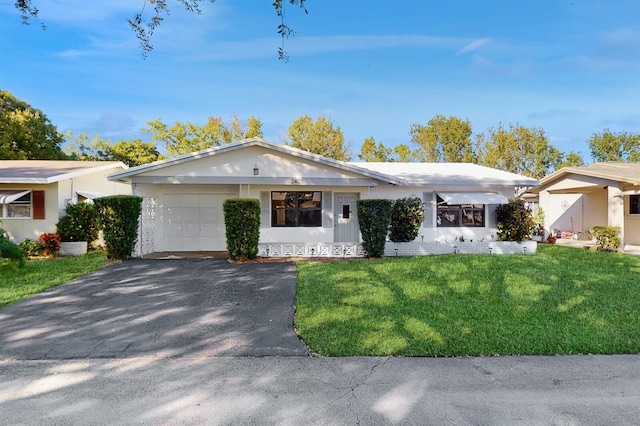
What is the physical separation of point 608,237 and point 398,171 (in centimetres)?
877

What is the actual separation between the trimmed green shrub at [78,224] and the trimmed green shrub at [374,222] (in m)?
10.4

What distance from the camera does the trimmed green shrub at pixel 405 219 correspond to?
13.6 metres

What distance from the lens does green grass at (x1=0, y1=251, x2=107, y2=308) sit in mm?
8117

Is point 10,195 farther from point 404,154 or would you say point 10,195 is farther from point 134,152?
point 404,154

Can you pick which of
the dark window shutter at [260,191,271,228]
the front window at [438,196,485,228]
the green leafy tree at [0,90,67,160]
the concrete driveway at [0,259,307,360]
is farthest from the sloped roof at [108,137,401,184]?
the green leafy tree at [0,90,67,160]

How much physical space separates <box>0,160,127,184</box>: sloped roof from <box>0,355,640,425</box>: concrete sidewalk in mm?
12173

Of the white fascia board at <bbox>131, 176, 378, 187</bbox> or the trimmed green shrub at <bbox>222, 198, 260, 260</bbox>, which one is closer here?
the trimmed green shrub at <bbox>222, 198, 260, 260</bbox>

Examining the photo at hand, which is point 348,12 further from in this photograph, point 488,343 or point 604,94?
point 604,94

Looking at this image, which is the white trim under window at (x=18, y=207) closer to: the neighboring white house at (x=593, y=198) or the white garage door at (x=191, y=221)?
the white garage door at (x=191, y=221)

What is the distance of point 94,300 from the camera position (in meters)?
7.64

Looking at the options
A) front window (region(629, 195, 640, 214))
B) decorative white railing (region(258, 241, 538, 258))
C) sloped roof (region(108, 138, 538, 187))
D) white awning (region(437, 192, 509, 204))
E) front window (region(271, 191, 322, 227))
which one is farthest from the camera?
front window (region(629, 195, 640, 214))

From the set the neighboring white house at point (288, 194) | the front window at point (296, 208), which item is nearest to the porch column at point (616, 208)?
the neighboring white house at point (288, 194)

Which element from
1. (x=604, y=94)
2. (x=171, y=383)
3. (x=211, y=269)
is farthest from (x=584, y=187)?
(x=171, y=383)

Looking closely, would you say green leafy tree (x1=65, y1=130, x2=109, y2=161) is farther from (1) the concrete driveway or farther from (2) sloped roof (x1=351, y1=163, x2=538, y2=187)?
(1) the concrete driveway
